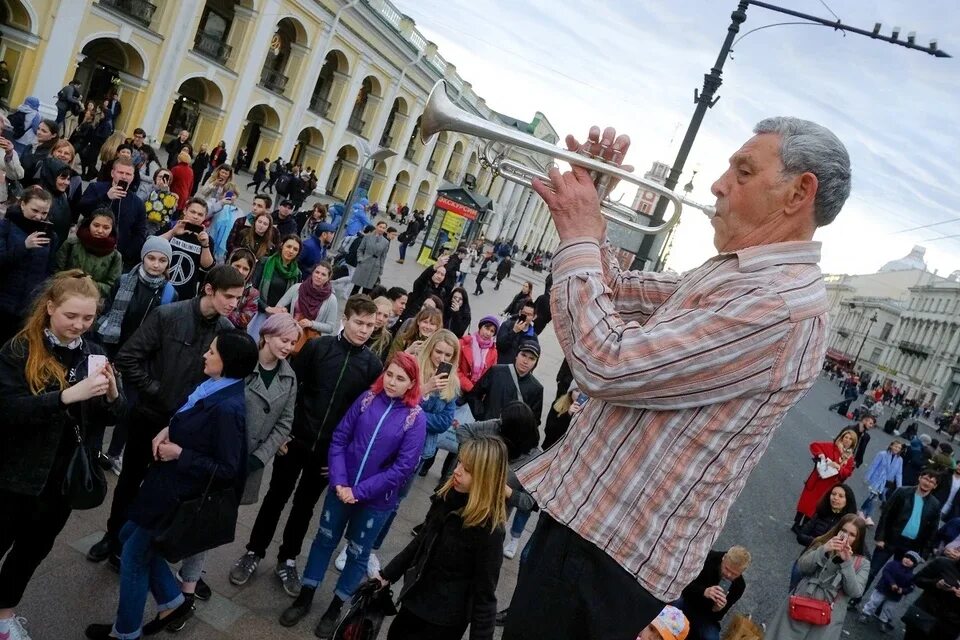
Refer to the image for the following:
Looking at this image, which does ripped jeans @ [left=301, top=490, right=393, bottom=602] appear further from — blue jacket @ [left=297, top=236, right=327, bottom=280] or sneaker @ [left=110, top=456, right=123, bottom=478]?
blue jacket @ [left=297, top=236, right=327, bottom=280]

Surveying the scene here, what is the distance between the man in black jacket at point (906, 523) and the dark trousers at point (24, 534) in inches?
373

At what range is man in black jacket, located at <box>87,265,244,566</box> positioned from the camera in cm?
466

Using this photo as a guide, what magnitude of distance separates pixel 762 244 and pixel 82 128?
18.2 meters

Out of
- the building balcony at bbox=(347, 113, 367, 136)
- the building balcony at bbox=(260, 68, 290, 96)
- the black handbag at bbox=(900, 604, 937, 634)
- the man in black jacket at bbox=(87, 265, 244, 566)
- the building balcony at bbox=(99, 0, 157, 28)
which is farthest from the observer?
the building balcony at bbox=(347, 113, 367, 136)

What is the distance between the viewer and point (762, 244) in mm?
1749

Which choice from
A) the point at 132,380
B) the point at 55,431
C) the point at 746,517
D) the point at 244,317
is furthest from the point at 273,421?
the point at 746,517

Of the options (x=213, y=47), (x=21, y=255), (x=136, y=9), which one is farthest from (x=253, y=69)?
(x=21, y=255)

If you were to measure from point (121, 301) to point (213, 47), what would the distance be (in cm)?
2788

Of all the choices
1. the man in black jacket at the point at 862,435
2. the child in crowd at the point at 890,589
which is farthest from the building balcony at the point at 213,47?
the child in crowd at the point at 890,589

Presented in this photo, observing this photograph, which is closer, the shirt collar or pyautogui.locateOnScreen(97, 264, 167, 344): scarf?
the shirt collar

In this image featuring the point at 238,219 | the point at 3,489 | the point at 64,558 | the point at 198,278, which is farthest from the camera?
the point at 238,219

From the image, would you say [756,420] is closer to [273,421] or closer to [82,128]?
[273,421]

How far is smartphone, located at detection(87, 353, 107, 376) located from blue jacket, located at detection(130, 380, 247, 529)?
1.84ft

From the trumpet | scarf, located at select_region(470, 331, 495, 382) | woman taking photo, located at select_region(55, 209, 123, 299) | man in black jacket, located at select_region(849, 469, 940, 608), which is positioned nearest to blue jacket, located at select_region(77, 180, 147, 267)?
woman taking photo, located at select_region(55, 209, 123, 299)
